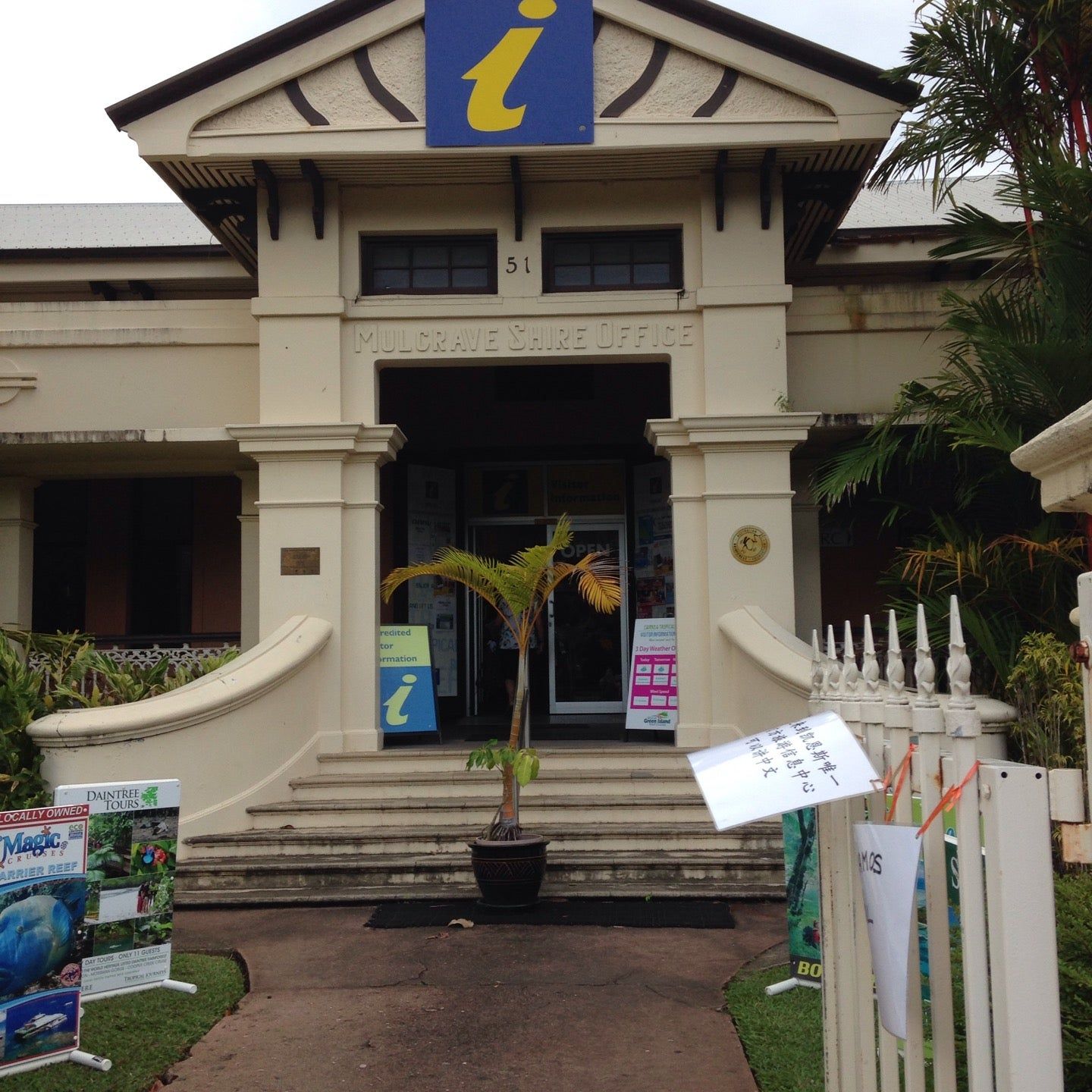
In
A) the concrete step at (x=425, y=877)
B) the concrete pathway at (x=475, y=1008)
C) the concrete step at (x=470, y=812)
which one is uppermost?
the concrete step at (x=470, y=812)

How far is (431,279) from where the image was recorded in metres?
11.0

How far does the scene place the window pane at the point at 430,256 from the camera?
436 inches

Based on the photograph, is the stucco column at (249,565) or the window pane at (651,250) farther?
the stucco column at (249,565)

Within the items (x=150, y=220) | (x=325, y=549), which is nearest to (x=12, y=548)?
(x=325, y=549)

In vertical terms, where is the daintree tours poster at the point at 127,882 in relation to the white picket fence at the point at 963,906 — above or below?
below

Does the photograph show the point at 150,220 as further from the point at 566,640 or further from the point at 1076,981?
the point at 1076,981

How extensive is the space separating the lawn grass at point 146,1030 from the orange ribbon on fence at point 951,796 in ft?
11.7

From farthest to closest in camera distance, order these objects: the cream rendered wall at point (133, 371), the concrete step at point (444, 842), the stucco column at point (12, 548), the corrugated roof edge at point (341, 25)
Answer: the stucco column at point (12, 548) < the cream rendered wall at point (133, 371) < the corrugated roof edge at point (341, 25) < the concrete step at point (444, 842)

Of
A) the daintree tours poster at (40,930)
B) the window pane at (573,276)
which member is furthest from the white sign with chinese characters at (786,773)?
the window pane at (573,276)

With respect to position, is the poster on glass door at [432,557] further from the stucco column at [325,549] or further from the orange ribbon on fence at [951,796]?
the orange ribbon on fence at [951,796]

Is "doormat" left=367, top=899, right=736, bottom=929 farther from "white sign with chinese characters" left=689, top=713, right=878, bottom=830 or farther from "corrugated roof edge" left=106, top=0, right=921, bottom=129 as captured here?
"corrugated roof edge" left=106, top=0, right=921, bottom=129

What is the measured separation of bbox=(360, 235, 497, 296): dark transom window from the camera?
11.0 meters

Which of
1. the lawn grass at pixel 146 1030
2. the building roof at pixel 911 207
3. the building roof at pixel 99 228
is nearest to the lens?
the lawn grass at pixel 146 1030

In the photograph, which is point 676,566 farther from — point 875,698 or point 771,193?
point 875,698
